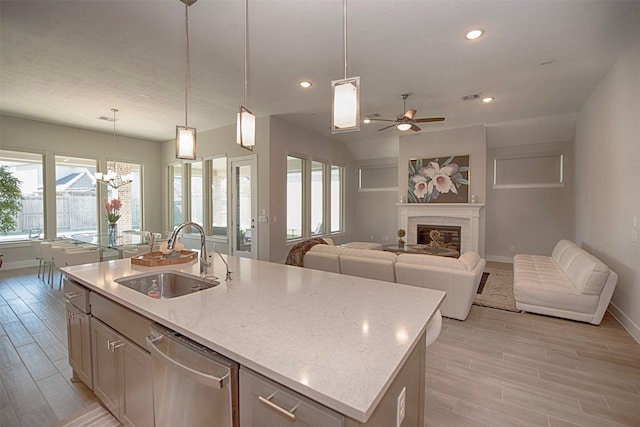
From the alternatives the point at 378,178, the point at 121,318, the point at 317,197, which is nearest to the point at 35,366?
the point at 121,318

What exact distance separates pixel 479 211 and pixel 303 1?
5.59 meters

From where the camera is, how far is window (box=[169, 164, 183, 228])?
7891 mm

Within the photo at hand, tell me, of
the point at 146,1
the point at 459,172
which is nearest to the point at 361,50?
the point at 146,1

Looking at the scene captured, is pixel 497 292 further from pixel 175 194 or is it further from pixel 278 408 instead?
pixel 175 194

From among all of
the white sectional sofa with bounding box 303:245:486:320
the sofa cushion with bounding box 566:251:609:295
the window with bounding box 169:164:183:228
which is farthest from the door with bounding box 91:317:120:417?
the window with bounding box 169:164:183:228

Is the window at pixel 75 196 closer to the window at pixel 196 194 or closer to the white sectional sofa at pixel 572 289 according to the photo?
the window at pixel 196 194

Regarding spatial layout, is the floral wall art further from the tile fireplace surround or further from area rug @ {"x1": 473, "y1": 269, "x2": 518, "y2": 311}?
area rug @ {"x1": 473, "y1": 269, "x2": 518, "y2": 311}

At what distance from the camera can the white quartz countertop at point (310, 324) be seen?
34.3 inches

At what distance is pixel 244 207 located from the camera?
20.5ft

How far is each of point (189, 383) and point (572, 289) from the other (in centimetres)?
403

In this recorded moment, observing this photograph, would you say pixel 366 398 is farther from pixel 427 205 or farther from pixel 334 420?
pixel 427 205

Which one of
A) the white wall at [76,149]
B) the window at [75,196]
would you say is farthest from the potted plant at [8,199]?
the window at [75,196]

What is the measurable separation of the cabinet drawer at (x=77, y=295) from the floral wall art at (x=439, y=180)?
642 cm

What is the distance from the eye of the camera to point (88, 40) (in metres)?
3.05
